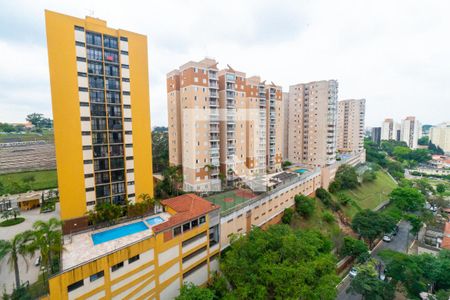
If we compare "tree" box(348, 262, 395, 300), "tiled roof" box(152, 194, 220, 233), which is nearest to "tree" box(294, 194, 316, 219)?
"tree" box(348, 262, 395, 300)

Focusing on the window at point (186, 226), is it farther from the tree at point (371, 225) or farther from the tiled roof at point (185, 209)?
the tree at point (371, 225)

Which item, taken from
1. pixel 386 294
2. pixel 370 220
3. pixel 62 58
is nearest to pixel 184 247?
pixel 386 294

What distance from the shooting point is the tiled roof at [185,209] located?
1776 cm

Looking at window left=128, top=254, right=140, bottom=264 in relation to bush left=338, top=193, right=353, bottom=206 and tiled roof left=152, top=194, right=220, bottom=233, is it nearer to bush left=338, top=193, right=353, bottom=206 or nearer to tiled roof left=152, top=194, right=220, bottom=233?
tiled roof left=152, top=194, right=220, bottom=233

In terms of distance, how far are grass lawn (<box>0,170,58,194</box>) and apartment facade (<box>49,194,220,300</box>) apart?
31.9 metres

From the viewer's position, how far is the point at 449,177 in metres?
67.1

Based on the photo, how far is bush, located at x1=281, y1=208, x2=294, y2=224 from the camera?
3101cm

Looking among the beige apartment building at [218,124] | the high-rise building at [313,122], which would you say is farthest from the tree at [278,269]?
the high-rise building at [313,122]

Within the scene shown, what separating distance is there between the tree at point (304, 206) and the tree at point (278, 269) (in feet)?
43.6

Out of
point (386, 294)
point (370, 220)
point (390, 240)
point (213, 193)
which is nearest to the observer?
point (386, 294)

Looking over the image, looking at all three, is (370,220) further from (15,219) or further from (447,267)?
(15,219)

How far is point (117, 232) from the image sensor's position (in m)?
18.4

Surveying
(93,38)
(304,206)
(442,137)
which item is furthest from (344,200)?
(442,137)

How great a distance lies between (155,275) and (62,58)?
2100cm
